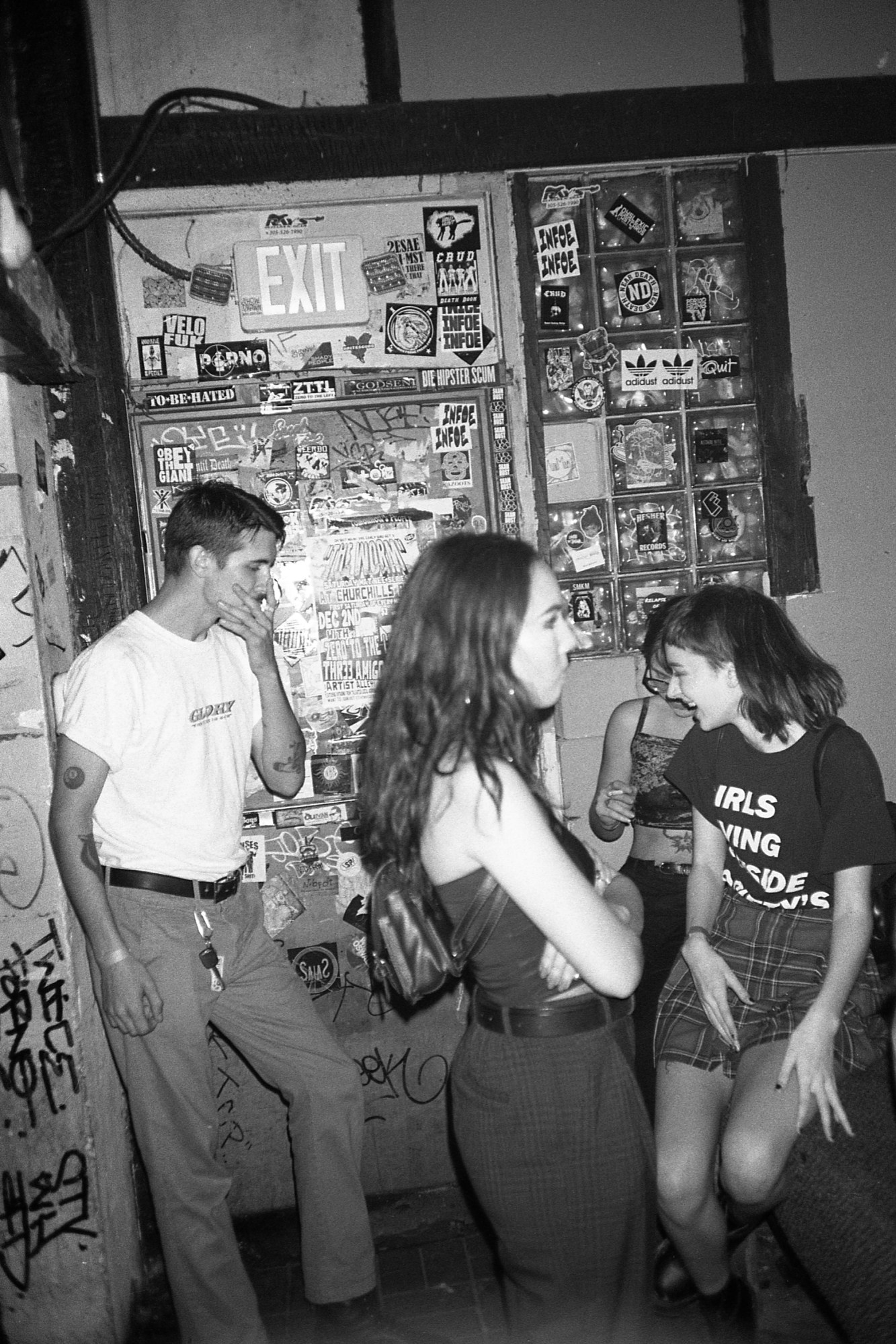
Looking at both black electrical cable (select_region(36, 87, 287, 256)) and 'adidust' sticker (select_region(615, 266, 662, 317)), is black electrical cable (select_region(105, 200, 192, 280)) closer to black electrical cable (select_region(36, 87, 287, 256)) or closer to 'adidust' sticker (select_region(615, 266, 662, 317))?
black electrical cable (select_region(36, 87, 287, 256))

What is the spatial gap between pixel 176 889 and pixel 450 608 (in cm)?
149

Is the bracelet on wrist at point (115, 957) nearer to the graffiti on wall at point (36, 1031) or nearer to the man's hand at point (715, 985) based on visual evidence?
the graffiti on wall at point (36, 1031)

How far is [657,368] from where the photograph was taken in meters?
3.77

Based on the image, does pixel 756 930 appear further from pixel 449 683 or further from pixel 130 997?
pixel 130 997

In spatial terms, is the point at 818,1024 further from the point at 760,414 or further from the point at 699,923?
the point at 760,414

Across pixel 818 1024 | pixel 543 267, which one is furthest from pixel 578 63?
pixel 818 1024

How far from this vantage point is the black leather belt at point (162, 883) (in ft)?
9.16

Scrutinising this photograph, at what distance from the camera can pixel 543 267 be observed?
3711 millimetres

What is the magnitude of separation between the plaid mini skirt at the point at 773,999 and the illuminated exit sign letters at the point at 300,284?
8.60ft

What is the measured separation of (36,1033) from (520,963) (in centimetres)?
186

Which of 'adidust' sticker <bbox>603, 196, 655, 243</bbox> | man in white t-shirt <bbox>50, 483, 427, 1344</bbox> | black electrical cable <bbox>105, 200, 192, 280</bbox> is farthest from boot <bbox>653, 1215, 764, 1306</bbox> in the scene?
black electrical cable <bbox>105, 200, 192, 280</bbox>

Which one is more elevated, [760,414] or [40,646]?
[760,414]

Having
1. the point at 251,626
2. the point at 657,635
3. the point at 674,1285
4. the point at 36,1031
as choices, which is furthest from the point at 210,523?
the point at 674,1285

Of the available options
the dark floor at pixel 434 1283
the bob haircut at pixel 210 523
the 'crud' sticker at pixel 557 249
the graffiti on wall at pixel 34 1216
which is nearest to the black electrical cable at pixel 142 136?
the 'crud' sticker at pixel 557 249
